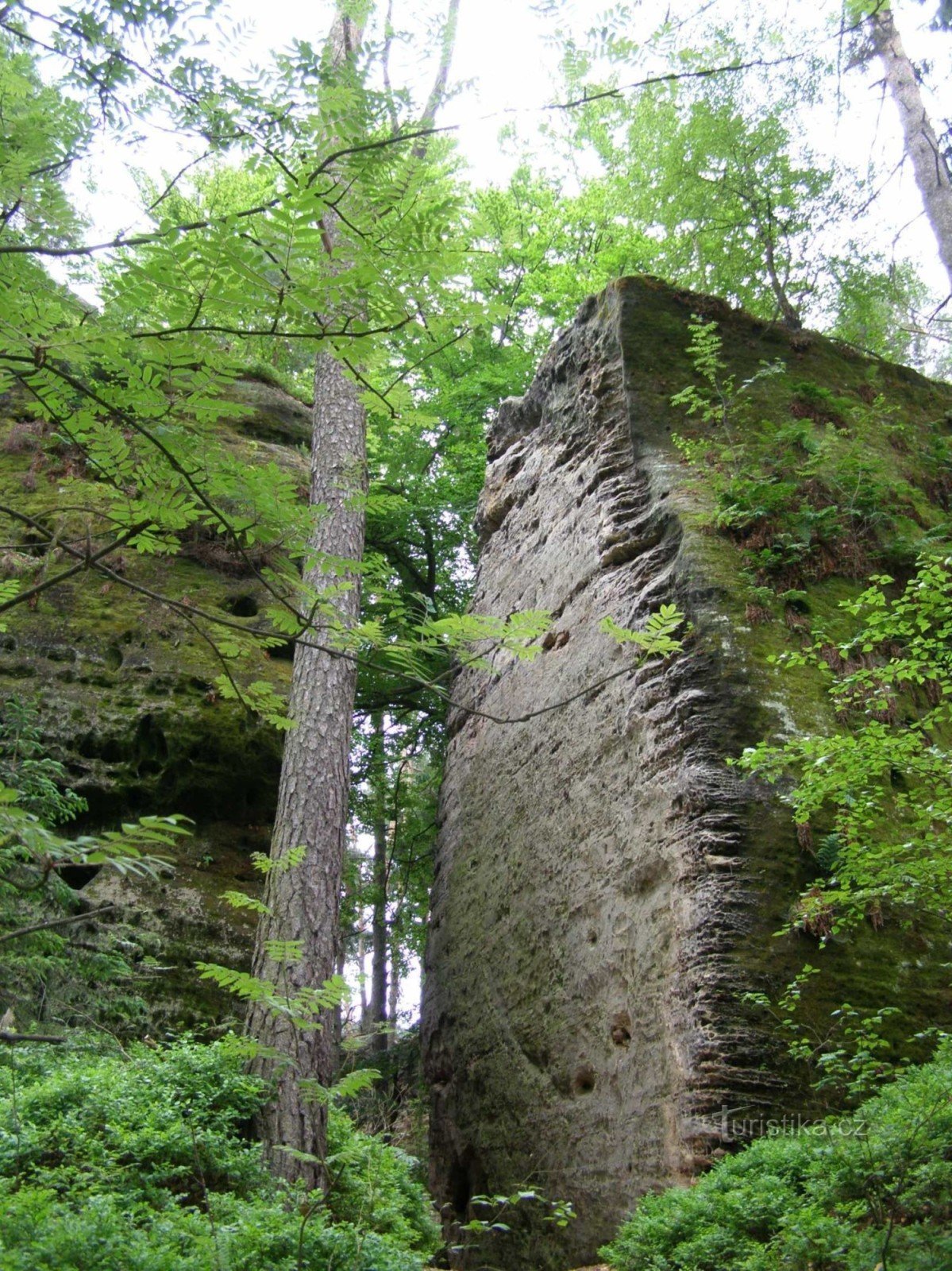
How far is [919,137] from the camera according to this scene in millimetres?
10977

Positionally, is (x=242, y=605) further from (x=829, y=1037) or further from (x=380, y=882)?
(x=829, y=1037)

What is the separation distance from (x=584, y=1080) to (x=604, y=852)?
4.21 ft

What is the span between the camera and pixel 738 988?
180 inches

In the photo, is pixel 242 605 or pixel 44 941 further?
pixel 242 605

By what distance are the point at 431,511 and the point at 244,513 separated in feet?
31.8

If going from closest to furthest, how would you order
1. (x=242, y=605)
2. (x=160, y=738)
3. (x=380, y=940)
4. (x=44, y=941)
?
(x=44, y=941), (x=160, y=738), (x=242, y=605), (x=380, y=940)

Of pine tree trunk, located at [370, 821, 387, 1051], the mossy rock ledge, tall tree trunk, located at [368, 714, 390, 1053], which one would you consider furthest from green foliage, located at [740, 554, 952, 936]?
pine tree trunk, located at [370, 821, 387, 1051]

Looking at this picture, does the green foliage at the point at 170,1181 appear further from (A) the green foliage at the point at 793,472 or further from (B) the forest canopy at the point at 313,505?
(A) the green foliage at the point at 793,472

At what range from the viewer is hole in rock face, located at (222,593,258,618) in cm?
979

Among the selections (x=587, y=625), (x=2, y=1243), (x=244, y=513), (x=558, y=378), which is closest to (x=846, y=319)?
(x=558, y=378)

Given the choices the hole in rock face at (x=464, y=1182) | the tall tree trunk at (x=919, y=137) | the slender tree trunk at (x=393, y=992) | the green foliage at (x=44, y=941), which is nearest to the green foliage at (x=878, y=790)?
the green foliage at (x=44, y=941)

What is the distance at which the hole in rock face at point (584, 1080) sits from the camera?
5.48 m

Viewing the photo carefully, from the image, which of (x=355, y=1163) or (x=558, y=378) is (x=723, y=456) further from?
(x=355, y=1163)

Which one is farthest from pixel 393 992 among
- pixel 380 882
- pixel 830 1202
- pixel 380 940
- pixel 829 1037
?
pixel 830 1202
